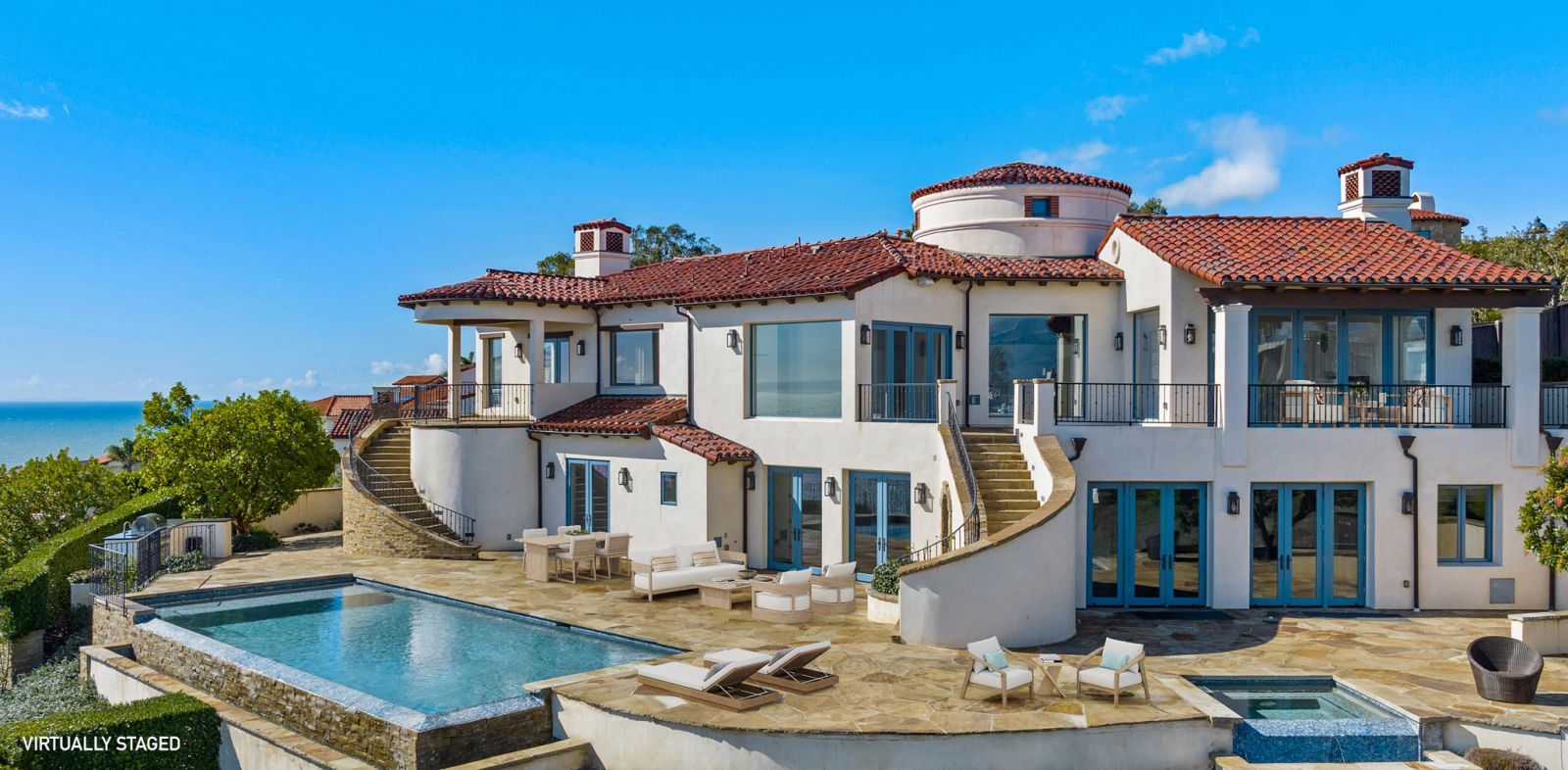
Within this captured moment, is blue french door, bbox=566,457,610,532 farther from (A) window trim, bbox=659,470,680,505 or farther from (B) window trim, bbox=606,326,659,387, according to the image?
(B) window trim, bbox=606,326,659,387

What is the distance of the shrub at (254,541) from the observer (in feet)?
88.2

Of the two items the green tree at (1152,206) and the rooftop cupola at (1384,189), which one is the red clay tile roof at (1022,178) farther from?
the green tree at (1152,206)

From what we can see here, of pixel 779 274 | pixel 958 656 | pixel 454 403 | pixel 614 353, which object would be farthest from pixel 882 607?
pixel 454 403

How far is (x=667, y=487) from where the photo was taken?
23.3 metres

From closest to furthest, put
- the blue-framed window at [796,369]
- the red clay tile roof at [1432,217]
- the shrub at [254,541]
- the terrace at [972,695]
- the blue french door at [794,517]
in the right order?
the terrace at [972,695]
the blue-framed window at [796,369]
the blue french door at [794,517]
the shrub at [254,541]
the red clay tile roof at [1432,217]

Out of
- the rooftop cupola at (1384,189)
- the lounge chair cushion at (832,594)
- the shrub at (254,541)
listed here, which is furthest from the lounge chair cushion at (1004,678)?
the shrub at (254,541)

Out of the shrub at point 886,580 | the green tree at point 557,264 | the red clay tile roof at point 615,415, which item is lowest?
the shrub at point 886,580

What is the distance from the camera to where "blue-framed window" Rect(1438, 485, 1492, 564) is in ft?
61.9

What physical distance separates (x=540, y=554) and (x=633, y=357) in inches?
286

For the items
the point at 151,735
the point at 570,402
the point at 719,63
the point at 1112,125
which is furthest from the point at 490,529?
the point at 1112,125

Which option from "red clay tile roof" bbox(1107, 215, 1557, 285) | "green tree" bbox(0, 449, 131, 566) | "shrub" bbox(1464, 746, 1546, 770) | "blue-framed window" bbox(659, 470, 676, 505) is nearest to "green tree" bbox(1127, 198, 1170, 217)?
"red clay tile roof" bbox(1107, 215, 1557, 285)

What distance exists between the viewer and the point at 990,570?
50.4 feet

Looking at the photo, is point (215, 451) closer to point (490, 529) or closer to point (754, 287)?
point (490, 529)

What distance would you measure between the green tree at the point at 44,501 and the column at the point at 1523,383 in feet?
110
